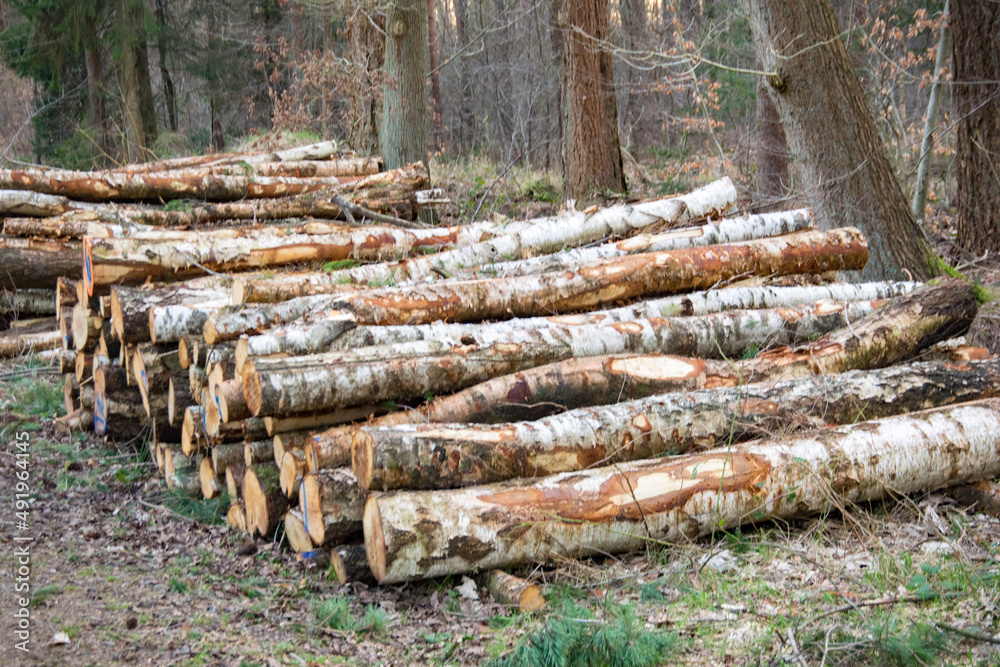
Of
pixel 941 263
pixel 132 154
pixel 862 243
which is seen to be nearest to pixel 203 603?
pixel 862 243

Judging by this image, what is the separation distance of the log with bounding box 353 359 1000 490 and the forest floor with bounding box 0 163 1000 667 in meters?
0.51

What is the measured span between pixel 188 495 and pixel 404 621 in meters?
2.37

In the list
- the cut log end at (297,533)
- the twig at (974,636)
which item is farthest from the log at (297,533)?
the twig at (974,636)

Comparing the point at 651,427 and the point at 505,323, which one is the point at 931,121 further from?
the point at 651,427

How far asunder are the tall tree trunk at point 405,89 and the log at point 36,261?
14.3ft

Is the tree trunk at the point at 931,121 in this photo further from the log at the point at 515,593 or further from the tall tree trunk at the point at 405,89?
the log at the point at 515,593

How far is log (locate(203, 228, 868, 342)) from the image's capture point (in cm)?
479

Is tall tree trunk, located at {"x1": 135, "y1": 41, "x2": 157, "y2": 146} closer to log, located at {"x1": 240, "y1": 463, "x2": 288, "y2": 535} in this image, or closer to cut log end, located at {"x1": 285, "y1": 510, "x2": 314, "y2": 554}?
log, located at {"x1": 240, "y1": 463, "x2": 288, "y2": 535}

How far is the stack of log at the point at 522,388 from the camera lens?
361 cm

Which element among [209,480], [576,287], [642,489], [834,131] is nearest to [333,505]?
[642,489]

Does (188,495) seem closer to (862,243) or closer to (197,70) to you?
(862,243)

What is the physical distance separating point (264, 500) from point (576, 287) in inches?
99.4

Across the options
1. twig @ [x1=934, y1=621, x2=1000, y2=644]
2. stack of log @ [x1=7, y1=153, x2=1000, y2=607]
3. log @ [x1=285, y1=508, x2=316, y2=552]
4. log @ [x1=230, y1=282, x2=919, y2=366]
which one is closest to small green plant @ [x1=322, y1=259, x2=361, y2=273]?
stack of log @ [x1=7, y1=153, x2=1000, y2=607]

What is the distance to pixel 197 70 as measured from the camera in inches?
786
